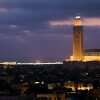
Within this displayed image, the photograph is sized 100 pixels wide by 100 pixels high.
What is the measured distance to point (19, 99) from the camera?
40.5m

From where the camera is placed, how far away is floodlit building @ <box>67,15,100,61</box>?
142 m

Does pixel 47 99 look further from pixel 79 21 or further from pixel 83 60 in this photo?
pixel 79 21

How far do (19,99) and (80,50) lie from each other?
101670 millimetres

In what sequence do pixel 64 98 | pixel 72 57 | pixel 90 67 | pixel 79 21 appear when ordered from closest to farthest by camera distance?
pixel 64 98 → pixel 90 67 → pixel 72 57 → pixel 79 21

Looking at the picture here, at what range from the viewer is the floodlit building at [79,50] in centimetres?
14212

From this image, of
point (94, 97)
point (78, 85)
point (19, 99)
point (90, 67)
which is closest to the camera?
point (19, 99)

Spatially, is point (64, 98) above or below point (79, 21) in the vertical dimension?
below

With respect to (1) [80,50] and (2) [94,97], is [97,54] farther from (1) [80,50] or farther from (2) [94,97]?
(2) [94,97]

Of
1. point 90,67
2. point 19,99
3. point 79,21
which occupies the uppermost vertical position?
point 79,21

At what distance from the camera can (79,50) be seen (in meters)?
142

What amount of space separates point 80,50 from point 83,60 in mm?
4792

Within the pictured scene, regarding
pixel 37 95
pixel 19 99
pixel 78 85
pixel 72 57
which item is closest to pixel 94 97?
pixel 37 95

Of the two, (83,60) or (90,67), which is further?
(83,60)

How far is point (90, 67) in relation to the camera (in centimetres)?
13600
